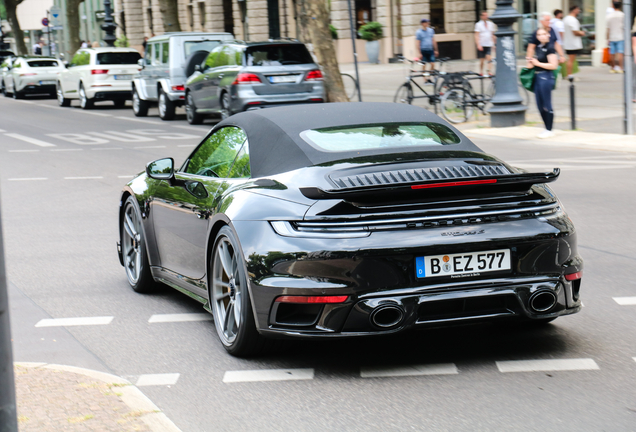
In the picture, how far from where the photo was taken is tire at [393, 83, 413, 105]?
20484mm

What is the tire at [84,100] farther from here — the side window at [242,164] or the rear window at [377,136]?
the rear window at [377,136]

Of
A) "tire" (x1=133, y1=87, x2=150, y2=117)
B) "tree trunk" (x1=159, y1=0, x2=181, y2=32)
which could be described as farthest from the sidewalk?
"tree trunk" (x1=159, y1=0, x2=181, y2=32)

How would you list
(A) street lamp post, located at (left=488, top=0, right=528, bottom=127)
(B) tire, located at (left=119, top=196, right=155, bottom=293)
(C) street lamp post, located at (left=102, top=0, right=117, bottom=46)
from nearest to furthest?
(B) tire, located at (left=119, top=196, right=155, bottom=293) → (A) street lamp post, located at (left=488, top=0, right=528, bottom=127) → (C) street lamp post, located at (left=102, top=0, right=117, bottom=46)

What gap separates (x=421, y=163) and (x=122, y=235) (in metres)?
3.03

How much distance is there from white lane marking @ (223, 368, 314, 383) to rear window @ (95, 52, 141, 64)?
982 inches

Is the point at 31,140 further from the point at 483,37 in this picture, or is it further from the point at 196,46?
the point at 483,37

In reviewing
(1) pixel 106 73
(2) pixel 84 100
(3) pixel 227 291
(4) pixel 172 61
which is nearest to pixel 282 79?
(4) pixel 172 61

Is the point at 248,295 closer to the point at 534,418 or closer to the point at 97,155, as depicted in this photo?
the point at 534,418

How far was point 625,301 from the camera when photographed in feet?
20.2

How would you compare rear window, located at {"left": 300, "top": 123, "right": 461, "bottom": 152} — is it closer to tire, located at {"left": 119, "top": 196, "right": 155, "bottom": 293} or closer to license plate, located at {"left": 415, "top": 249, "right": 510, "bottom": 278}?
license plate, located at {"left": 415, "top": 249, "right": 510, "bottom": 278}

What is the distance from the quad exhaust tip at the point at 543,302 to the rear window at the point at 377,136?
1118 mm

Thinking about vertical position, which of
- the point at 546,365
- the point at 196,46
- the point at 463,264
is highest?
the point at 196,46

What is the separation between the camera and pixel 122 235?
7289 mm

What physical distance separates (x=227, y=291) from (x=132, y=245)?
6.72ft
